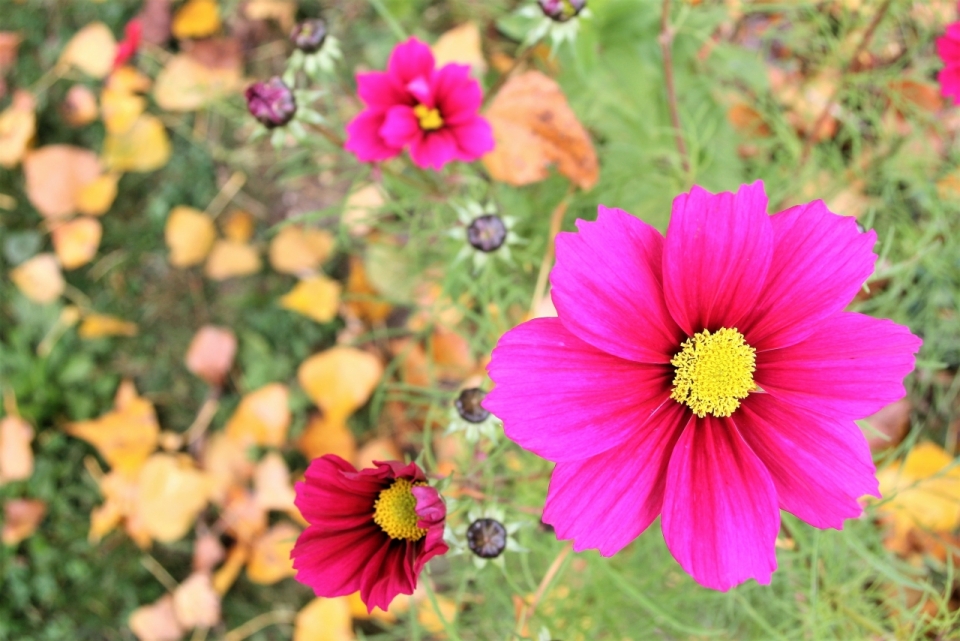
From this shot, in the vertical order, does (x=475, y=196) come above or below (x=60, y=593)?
above

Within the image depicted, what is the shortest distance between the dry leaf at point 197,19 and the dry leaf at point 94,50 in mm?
139

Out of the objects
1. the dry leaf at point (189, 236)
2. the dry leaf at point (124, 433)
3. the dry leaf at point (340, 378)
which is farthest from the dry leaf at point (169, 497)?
the dry leaf at point (189, 236)

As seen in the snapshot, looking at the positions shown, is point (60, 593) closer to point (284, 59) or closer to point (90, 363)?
point (90, 363)

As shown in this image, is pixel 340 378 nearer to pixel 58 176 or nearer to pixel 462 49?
pixel 462 49

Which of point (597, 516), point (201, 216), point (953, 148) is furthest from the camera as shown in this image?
point (201, 216)

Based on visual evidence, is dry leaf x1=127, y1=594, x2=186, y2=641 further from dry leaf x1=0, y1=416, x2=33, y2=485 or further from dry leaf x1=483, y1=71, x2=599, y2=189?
dry leaf x1=483, y1=71, x2=599, y2=189

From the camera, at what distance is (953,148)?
114cm

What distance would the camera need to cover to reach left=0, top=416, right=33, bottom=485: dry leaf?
4.48 ft

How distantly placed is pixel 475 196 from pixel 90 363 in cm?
93

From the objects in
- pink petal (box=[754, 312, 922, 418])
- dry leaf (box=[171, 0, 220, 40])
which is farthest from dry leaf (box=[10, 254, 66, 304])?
pink petal (box=[754, 312, 922, 418])

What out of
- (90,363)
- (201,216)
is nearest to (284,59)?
(201,216)

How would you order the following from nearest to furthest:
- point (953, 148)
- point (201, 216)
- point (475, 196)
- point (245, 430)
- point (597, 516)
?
point (597, 516) < point (475, 196) < point (953, 148) < point (245, 430) < point (201, 216)

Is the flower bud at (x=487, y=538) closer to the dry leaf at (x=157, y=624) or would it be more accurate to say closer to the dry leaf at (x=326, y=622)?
the dry leaf at (x=326, y=622)

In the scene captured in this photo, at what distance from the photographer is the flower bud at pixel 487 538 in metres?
0.62
